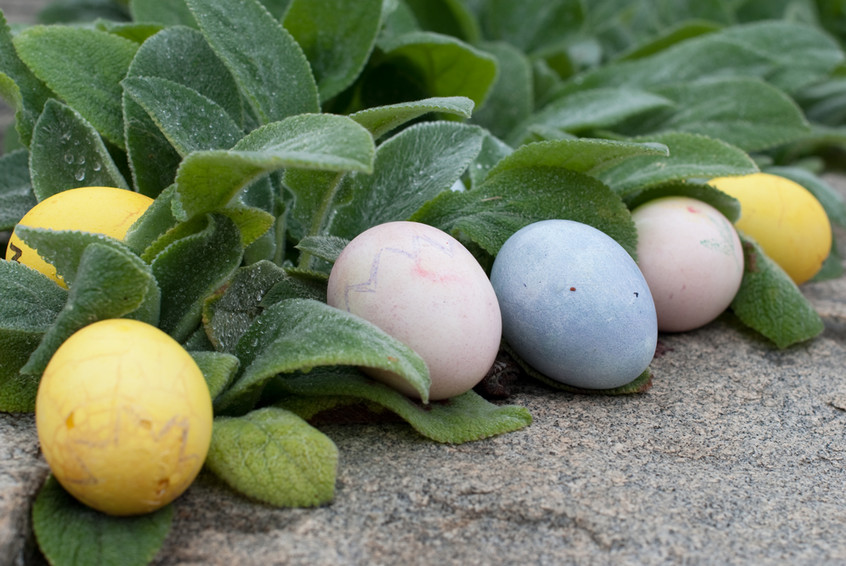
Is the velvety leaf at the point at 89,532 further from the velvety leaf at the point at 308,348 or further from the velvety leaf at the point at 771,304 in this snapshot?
the velvety leaf at the point at 771,304

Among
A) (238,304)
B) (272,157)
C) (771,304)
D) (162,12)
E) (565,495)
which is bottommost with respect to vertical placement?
(771,304)

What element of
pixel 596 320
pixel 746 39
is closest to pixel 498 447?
pixel 596 320

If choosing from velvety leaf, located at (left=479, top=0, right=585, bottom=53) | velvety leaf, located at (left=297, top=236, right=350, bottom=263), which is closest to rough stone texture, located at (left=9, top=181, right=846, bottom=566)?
velvety leaf, located at (left=297, top=236, right=350, bottom=263)

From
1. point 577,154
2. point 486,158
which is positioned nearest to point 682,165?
point 577,154

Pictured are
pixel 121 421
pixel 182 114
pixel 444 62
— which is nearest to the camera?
pixel 121 421

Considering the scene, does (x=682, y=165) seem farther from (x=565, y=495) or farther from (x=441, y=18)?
(x=441, y=18)

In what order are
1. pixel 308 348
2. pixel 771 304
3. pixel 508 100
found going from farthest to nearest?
1. pixel 508 100
2. pixel 771 304
3. pixel 308 348

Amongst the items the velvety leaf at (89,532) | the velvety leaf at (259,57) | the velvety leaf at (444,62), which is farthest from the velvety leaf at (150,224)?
the velvety leaf at (444,62)
